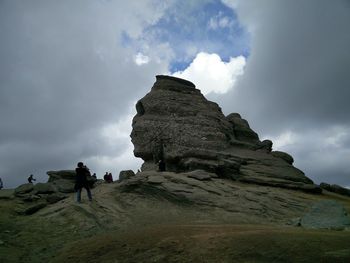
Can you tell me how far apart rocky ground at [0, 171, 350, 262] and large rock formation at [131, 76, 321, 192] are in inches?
112

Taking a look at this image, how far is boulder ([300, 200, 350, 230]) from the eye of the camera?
77.3 feet

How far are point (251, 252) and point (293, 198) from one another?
857 inches

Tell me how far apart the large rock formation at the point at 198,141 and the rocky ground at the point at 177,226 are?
2.85m

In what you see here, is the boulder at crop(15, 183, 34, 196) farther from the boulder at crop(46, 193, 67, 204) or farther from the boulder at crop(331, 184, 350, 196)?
the boulder at crop(331, 184, 350, 196)

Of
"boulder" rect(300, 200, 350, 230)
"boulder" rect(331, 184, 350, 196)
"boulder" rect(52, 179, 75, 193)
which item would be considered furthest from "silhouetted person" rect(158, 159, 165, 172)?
"boulder" rect(331, 184, 350, 196)

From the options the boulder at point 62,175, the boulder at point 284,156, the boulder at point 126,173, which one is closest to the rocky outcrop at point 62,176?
the boulder at point 62,175

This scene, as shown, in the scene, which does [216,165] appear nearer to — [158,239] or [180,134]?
[180,134]

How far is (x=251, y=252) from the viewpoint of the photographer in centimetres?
1533

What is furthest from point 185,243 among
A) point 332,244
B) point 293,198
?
point 293,198

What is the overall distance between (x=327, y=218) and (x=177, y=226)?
1074cm

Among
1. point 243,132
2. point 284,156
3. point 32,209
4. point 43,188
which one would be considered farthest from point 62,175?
point 284,156

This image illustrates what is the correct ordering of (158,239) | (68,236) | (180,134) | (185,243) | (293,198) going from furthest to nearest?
(180,134), (293,198), (68,236), (158,239), (185,243)

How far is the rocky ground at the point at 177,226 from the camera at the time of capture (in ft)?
52.0

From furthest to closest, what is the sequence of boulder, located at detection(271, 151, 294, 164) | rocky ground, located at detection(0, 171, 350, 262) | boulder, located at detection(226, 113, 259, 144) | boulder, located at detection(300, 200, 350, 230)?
1. boulder, located at detection(226, 113, 259, 144)
2. boulder, located at detection(271, 151, 294, 164)
3. boulder, located at detection(300, 200, 350, 230)
4. rocky ground, located at detection(0, 171, 350, 262)
